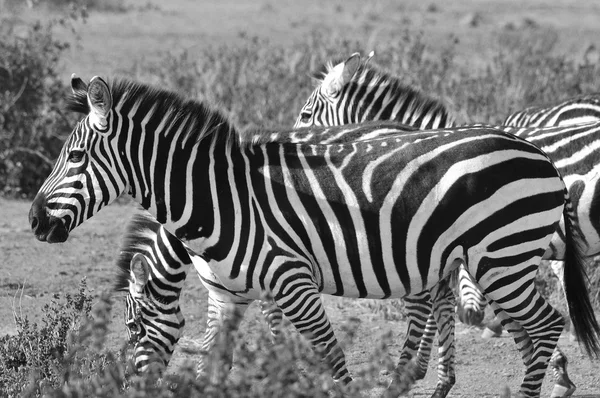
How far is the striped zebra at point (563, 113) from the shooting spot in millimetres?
7625

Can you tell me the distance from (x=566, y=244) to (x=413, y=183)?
3.69 ft

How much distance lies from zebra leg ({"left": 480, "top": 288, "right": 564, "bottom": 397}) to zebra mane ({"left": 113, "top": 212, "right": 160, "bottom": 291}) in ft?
6.19

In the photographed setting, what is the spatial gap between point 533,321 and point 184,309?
2995 mm

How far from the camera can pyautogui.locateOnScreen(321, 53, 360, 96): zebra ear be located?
24.1ft

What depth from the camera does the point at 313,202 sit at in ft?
16.9

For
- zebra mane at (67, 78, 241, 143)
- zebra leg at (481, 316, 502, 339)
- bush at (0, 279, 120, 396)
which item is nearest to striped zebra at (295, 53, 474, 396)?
zebra leg at (481, 316, 502, 339)

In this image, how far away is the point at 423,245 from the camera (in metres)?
5.11

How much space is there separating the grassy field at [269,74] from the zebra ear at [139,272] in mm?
768

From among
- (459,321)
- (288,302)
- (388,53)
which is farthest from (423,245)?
(388,53)

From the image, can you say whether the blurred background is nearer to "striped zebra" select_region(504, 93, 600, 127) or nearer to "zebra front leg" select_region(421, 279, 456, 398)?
"striped zebra" select_region(504, 93, 600, 127)

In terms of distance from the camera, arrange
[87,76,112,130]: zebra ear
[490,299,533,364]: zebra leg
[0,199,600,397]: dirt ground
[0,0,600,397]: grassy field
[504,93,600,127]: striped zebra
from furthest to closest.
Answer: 1. [504,93,600,127]: striped zebra
2. [0,0,600,397]: grassy field
3. [0,199,600,397]: dirt ground
4. [490,299,533,364]: zebra leg
5. [87,76,112,130]: zebra ear

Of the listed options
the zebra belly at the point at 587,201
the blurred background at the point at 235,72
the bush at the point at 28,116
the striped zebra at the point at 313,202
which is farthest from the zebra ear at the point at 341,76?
the bush at the point at 28,116

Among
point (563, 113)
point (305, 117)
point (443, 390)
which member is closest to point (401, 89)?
point (305, 117)

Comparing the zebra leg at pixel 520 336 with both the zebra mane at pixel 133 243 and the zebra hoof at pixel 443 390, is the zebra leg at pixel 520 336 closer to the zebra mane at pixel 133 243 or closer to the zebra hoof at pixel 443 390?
the zebra hoof at pixel 443 390
